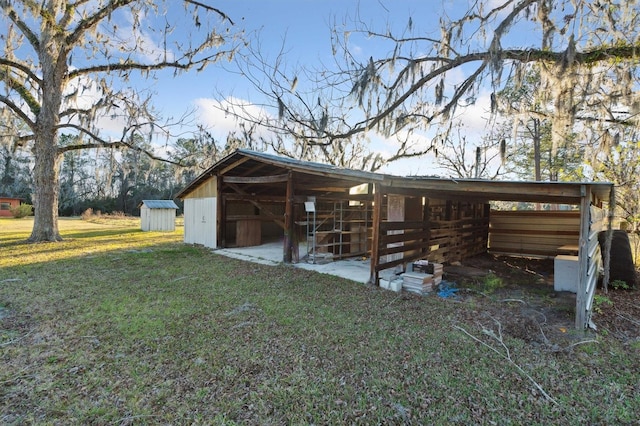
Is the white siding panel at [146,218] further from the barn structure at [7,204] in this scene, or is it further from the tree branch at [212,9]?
the barn structure at [7,204]

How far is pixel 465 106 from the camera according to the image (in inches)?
249

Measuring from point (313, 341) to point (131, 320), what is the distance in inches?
98.4

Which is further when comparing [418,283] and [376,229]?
[376,229]

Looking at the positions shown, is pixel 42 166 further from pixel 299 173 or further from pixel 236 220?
pixel 299 173

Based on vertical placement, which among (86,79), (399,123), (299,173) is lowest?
(299,173)

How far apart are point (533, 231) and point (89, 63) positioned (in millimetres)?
16347

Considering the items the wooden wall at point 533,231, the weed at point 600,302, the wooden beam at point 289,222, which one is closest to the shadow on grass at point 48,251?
the wooden beam at point 289,222

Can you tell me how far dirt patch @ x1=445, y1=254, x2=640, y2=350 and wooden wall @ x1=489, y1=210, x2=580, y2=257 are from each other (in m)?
2.74

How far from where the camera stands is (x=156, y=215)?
18062 mm

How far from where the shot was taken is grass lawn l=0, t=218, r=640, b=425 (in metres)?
2.49

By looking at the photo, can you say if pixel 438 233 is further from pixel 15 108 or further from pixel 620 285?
pixel 15 108

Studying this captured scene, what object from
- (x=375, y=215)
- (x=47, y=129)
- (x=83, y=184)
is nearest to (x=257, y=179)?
(x=375, y=215)

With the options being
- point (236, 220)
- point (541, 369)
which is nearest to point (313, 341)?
point (541, 369)

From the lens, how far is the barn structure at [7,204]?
29734 millimetres
